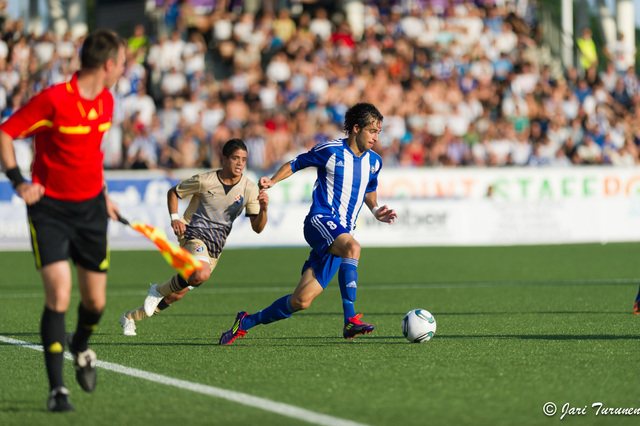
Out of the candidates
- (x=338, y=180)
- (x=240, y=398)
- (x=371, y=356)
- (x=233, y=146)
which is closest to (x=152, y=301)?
(x=233, y=146)

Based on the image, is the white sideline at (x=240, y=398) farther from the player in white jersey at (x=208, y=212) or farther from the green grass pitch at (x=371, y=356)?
the player in white jersey at (x=208, y=212)

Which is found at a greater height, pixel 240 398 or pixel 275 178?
pixel 275 178

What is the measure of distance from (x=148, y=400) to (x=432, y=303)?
20.5 feet

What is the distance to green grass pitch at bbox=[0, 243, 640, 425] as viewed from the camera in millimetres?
5293

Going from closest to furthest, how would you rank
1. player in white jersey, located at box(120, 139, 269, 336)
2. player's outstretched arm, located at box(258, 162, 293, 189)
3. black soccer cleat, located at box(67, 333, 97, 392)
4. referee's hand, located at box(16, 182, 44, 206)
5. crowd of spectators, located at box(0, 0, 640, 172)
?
referee's hand, located at box(16, 182, 44, 206), black soccer cleat, located at box(67, 333, 97, 392), player's outstretched arm, located at box(258, 162, 293, 189), player in white jersey, located at box(120, 139, 269, 336), crowd of spectators, located at box(0, 0, 640, 172)

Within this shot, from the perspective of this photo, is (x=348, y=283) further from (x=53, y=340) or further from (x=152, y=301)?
(x=53, y=340)

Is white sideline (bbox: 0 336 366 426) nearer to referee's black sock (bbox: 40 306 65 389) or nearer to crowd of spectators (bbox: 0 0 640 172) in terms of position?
referee's black sock (bbox: 40 306 65 389)

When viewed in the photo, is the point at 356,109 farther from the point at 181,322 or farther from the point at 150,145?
the point at 150,145

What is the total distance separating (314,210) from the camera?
823 cm

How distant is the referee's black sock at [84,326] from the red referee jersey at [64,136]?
27.5 inches

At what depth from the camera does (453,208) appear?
2233 cm

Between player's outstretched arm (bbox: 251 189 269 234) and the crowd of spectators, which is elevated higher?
player's outstretched arm (bbox: 251 189 269 234)

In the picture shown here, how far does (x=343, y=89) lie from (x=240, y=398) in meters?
18.5

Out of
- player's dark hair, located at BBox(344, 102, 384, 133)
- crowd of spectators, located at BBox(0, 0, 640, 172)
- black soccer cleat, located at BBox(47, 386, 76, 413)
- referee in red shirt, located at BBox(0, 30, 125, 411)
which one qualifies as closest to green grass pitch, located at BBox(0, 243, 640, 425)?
black soccer cleat, located at BBox(47, 386, 76, 413)
